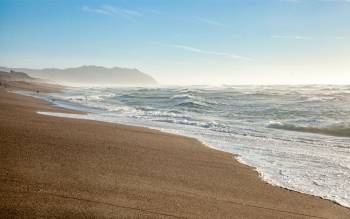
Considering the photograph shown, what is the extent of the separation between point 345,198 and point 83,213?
449 centimetres

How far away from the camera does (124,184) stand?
17.4ft

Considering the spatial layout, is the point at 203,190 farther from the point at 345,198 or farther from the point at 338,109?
the point at 338,109

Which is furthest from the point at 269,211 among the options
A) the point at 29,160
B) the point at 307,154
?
the point at 307,154

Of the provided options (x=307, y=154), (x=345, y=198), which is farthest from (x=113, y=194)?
(x=307, y=154)

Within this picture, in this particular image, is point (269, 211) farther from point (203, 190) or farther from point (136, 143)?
point (136, 143)

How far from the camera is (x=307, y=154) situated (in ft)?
33.6

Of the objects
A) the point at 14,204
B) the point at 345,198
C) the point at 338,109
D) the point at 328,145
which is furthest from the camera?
the point at 338,109

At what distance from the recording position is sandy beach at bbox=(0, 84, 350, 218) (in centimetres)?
421

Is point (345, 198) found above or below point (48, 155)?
below

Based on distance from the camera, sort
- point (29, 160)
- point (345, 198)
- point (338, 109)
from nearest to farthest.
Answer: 1. point (29, 160)
2. point (345, 198)
3. point (338, 109)

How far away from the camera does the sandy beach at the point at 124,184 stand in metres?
4.21

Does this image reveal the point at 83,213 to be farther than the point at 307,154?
No

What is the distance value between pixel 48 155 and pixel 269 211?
374 cm

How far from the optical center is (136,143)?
9.14 m
